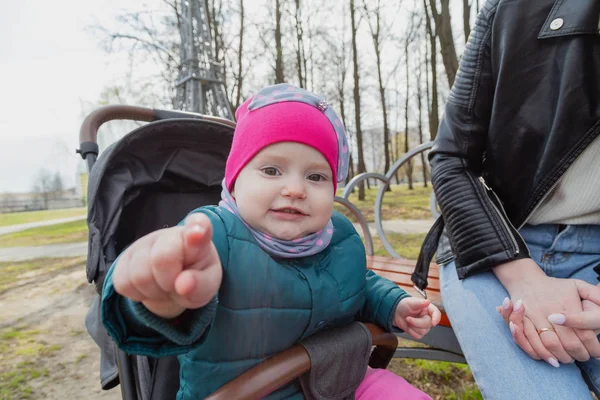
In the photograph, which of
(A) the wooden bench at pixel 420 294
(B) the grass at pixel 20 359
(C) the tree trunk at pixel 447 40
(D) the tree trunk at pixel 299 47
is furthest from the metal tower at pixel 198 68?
(A) the wooden bench at pixel 420 294

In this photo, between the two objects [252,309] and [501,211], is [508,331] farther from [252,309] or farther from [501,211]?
[252,309]

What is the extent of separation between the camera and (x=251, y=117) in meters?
1.20

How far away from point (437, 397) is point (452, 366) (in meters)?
0.40

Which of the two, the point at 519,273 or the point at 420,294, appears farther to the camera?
the point at 420,294

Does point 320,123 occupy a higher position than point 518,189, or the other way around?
point 320,123

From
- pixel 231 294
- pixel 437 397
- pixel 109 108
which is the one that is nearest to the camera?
pixel 231 294

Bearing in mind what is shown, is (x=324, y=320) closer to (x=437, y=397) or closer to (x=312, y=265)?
(x=312, y=265)

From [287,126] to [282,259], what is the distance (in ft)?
1.25

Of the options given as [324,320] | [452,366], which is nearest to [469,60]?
[324,320]

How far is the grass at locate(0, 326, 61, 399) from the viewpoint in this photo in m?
2.69

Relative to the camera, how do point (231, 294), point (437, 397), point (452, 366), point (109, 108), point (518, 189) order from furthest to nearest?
point (452, 366), point (437, 397), point (109, 108), point (518, 189), point (231, 294)

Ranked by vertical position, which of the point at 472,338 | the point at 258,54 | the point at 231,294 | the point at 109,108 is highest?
the point at 258,54

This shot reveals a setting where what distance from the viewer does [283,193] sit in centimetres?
106

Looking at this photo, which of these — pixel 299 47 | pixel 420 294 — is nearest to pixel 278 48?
pixel 299 47
